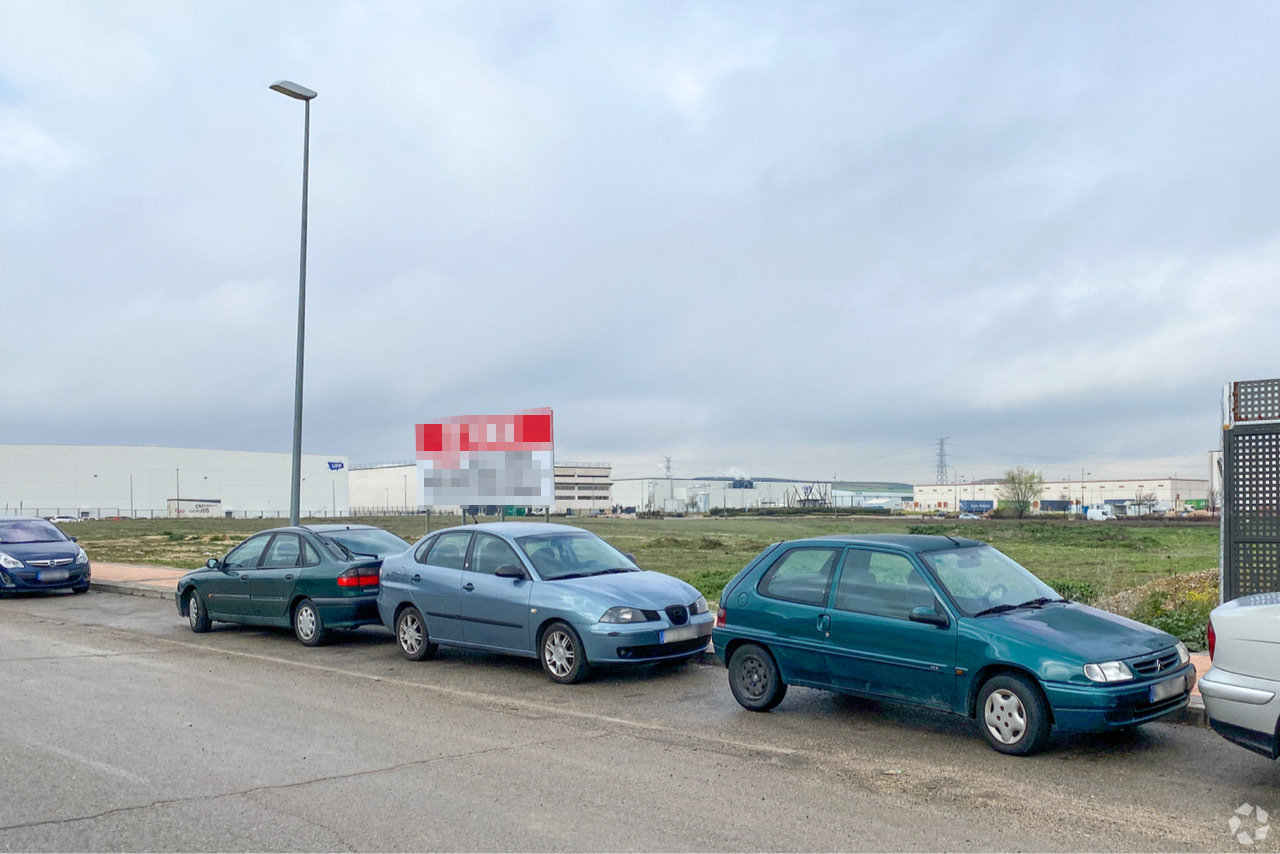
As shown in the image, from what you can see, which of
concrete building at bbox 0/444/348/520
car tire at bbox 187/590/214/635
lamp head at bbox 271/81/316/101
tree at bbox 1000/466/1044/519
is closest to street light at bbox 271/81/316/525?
lamp head at bbox 271/81/316/101

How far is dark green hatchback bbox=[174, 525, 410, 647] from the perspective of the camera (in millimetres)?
12789

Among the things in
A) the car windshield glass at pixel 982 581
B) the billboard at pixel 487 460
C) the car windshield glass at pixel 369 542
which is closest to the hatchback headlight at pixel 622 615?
the car windshield glass at pixel 982 581

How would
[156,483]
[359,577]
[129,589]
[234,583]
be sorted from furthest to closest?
1. [156,483]
2. [129,589]
3. [234,583]
4. [359,577]

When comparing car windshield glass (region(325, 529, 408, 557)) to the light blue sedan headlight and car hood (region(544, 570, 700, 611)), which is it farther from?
the light blue sedan headlight

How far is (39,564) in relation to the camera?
65.4 feet

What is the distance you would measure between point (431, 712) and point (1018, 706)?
15.5ft

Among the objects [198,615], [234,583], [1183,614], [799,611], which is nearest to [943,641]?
[799,611]

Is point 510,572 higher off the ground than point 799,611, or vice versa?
point 510,572

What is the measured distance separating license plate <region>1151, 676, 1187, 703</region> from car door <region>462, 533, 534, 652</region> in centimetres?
567

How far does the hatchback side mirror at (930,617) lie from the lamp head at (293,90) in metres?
15.6

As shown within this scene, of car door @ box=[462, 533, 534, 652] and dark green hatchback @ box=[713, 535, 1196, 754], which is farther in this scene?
car door @ box=[462, 533, 534, 652]

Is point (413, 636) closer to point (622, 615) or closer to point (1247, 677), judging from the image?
point (622, 615)

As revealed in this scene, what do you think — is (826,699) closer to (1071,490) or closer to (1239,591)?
(1239,591)

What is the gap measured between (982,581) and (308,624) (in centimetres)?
867
